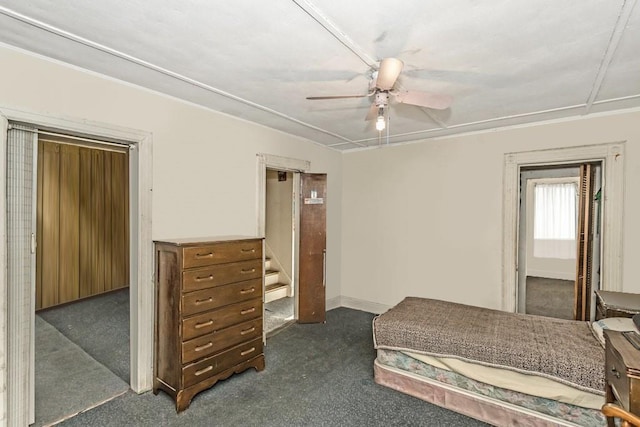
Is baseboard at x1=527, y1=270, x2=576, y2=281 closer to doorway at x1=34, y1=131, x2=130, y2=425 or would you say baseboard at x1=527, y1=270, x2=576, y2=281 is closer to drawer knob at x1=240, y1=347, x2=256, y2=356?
drawer knob at x1=240, y1=347, x2=256, y2=356

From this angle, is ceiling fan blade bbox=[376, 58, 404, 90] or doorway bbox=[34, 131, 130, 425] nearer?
ceiling fan blade bbox=[376, 58, 404, 90]

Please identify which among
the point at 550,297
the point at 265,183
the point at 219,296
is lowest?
the point at 550,297

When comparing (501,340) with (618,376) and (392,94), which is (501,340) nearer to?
(618,376)

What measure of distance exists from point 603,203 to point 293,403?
12.1 ft

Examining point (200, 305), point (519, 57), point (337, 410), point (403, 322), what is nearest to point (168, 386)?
point (200, 305)

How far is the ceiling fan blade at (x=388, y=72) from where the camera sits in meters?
1.87

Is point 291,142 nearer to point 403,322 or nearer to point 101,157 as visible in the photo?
point 403,322

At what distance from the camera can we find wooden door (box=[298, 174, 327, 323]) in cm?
445

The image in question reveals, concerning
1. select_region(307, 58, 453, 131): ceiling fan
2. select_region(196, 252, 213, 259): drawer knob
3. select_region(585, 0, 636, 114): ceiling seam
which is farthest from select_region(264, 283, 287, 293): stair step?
select_region(585, 0, 636, 114): ceiling seam

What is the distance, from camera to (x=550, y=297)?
614 cm

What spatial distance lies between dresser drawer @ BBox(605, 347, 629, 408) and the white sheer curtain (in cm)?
776

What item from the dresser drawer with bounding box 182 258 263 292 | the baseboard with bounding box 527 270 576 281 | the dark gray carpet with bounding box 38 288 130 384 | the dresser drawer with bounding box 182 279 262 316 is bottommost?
the dark gray carpet with bounding box 38 288 130 384

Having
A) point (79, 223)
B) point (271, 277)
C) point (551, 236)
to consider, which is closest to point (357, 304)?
point (271, 277)

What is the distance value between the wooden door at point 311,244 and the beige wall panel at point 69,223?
402 centimetres
